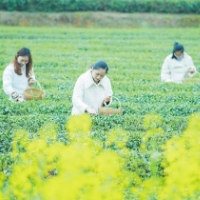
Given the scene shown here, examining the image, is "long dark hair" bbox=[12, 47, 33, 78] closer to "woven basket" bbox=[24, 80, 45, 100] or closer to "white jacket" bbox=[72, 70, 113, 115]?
"woven basket" bbox=[24, 80, 45, 100]

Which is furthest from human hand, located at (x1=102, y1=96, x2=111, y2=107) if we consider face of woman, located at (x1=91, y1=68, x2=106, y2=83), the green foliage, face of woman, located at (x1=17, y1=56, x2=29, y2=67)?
the green foliage

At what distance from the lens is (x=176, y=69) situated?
486 inches

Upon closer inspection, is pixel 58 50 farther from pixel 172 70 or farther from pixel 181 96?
pixel 181 96

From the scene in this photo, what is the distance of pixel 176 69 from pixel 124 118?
3977 mm

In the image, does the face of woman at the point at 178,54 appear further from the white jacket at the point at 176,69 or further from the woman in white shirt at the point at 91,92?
the woman in white shirt at the point at 91,92

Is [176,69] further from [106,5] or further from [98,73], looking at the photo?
[106,5]

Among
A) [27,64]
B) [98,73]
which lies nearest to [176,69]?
[27,64]

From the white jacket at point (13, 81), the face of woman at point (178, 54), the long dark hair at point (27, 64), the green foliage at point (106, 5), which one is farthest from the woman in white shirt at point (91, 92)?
the green foliage at point (106, 5)

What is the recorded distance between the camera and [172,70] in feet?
40.6

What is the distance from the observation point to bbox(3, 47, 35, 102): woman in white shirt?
30.8 ft

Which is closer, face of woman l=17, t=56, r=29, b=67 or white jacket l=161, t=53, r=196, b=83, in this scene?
face of woman l=17, t=56, r=29, b=67

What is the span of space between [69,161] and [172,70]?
9.02 m

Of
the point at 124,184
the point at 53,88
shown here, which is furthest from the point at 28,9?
the point at 124,184

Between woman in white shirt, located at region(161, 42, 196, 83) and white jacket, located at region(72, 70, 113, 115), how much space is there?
12.5 feet
